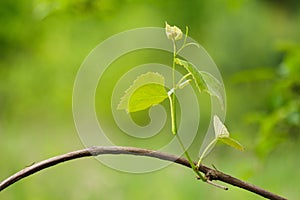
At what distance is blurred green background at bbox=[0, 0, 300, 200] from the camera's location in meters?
1.22

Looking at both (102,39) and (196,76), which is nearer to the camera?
(196,76)

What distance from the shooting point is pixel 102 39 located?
531cm

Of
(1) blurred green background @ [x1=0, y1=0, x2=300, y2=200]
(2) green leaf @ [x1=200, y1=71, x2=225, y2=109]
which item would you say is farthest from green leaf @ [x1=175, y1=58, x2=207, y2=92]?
(1) blurred green background @ [x1=0, y1=0, x2=300, y2=200]

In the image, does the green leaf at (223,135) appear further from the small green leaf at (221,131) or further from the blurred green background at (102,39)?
the blurred green background at (102,39)

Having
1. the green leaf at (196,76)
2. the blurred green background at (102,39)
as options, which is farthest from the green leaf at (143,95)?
the blurred green background at (102,39)

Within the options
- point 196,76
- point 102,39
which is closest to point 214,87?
point 196,76

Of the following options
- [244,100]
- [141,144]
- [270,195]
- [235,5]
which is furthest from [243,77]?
[244,100]

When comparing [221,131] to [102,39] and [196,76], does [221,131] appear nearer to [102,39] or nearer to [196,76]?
[196,76]

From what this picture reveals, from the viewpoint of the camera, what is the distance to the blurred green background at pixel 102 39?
1225mm

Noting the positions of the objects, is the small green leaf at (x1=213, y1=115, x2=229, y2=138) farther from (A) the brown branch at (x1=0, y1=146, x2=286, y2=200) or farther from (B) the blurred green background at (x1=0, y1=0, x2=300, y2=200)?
(B) the blurred green background at (x1=0, y1=0, x2=300, y2=200)

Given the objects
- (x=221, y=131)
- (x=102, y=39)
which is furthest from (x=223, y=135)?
(x=102, y=39)

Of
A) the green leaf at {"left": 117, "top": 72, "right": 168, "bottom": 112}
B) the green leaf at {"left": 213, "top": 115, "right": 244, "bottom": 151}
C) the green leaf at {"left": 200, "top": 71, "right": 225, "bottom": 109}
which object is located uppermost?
the green leaf at {"left": 117, "top": 72, "right": 168, "bottom": 112}

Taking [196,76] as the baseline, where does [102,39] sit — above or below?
below

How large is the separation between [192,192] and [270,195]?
1.98 metres
